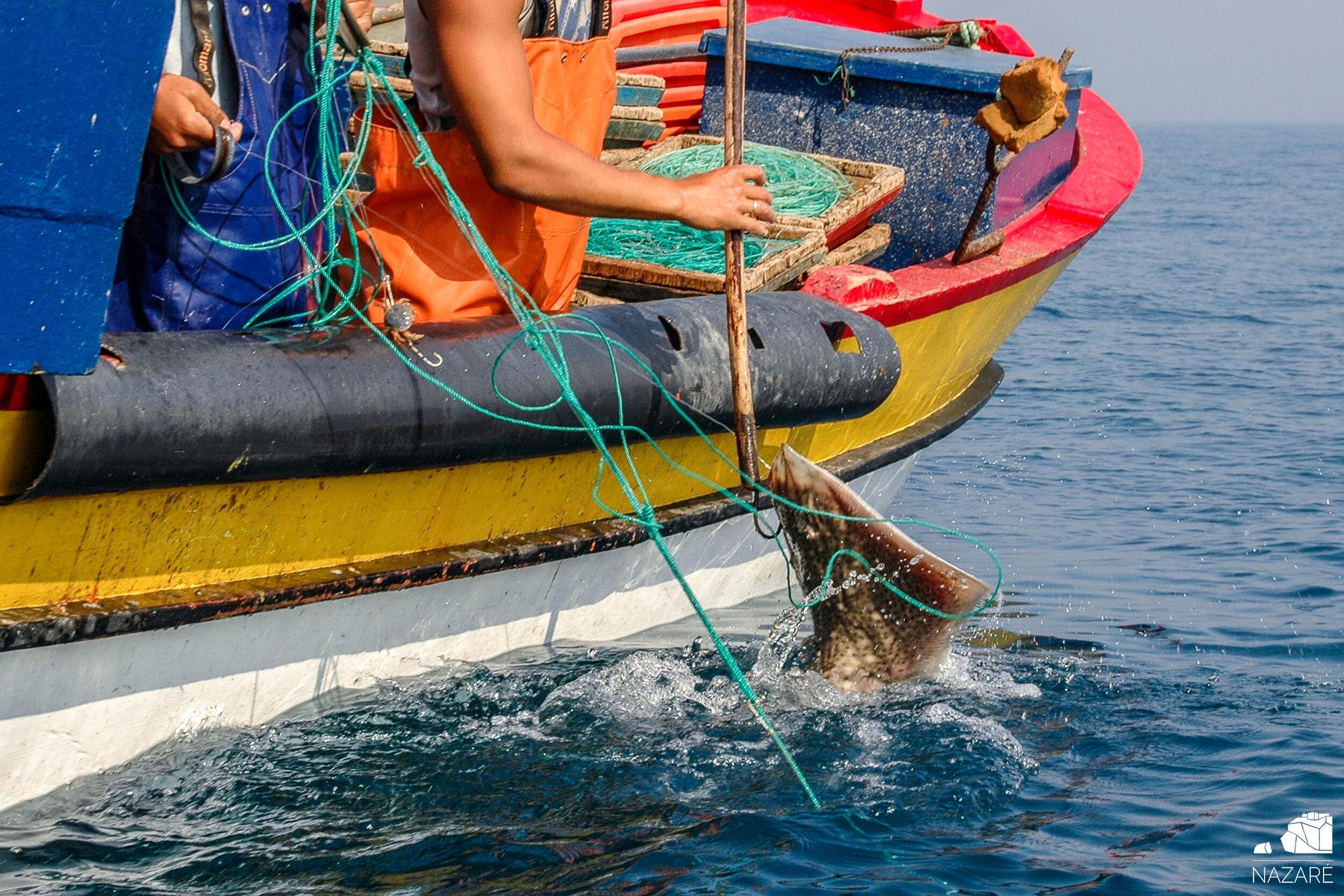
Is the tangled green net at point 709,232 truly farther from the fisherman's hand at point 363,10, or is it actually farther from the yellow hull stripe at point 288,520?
the fisherman's hand at point 363,10

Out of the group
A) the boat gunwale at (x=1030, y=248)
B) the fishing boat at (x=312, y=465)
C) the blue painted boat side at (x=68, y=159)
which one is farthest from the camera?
the boat gunwale at (x=1030, y=248)

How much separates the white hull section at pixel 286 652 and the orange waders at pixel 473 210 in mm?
754

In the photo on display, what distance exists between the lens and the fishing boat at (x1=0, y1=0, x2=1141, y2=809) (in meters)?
2.52

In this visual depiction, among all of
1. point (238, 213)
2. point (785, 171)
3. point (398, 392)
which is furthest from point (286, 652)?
point (785, 171)

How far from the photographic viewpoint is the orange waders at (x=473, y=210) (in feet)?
10.9

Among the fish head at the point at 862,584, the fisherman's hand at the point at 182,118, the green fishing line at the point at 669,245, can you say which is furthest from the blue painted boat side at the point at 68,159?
the green fishing line at the point at 669,245

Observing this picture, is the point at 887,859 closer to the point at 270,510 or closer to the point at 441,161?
the point at 270,510

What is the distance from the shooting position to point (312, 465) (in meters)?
3.02

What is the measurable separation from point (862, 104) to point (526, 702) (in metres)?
3.33

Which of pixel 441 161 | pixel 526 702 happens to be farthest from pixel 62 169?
pixel 526 702

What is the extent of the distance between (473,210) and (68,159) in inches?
43.6

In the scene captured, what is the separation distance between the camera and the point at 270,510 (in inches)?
121

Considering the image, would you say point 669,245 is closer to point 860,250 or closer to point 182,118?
point 860,250

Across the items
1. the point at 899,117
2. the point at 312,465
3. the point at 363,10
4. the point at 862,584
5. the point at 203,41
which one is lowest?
the point at 862,584
